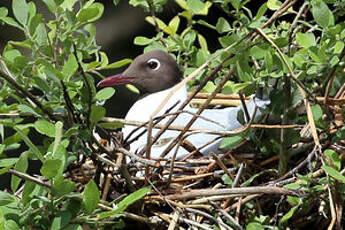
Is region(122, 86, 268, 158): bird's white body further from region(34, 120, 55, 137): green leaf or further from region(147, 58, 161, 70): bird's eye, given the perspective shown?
region(34, 120, 55, 137): green leaf

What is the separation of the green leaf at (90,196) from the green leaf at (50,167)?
0.06 meters

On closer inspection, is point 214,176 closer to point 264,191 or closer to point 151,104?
point 264,191

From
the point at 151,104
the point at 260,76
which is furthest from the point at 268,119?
the point at 151,104

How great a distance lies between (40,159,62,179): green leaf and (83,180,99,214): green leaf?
Answer: 60mm

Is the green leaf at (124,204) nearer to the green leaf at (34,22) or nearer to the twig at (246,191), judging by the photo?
the twig at (246,191)

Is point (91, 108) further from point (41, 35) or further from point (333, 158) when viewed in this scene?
point (333, 158)

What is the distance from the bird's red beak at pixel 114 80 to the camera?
2.04m

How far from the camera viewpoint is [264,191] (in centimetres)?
130

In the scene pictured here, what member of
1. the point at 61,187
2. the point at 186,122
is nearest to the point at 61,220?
the point at 61,187

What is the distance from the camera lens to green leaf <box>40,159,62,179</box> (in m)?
1.14

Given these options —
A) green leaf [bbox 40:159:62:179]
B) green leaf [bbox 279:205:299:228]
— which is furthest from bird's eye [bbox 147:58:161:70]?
green leaf [bbox 40:159:62:179]

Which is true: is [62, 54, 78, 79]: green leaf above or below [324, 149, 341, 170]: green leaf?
above

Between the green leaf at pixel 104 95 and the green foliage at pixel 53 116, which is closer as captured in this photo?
the green foliage at pixel 53 116

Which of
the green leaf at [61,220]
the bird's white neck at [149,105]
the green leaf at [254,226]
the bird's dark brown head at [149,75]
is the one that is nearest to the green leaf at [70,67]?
the green leaf at [61,220]
